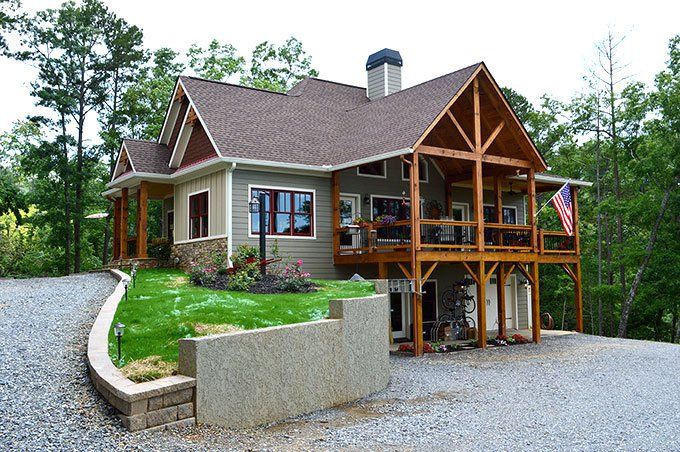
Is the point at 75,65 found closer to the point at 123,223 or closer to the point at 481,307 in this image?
the point at 123,223

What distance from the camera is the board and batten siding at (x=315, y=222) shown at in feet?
56.0

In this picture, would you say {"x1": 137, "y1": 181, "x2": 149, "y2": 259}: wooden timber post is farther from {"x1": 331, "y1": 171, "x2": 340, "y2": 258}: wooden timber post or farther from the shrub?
{"x1": 331, "y1": 171, "x2": 340, "y2": 258}: wooden timber post

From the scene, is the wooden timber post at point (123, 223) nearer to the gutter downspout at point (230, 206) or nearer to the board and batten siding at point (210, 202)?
the board and batten siding at point (210, 202)

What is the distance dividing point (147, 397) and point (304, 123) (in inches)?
578

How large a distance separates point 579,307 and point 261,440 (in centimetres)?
1701

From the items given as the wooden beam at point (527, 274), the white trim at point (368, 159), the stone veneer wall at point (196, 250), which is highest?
the white trim at point (368, 159)

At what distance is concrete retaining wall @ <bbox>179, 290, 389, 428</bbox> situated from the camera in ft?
24.9

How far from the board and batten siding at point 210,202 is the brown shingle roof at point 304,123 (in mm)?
1028

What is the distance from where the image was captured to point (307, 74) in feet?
120

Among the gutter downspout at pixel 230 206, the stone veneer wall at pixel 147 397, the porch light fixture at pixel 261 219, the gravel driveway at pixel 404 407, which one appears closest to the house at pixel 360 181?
the gutter downspout at pixel 230 206

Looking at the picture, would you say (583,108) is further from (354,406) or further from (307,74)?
(354,406)

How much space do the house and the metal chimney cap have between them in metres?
3.03

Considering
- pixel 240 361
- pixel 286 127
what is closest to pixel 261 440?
pixel 240 361

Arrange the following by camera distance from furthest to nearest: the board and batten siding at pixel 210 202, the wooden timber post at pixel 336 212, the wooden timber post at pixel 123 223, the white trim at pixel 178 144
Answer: the wooden timber post at pixel 123 223 < the white trim at pixel 178 144 < the wooden timber post at pixel 336 212 < the board and batten siding at pixel 210 202
